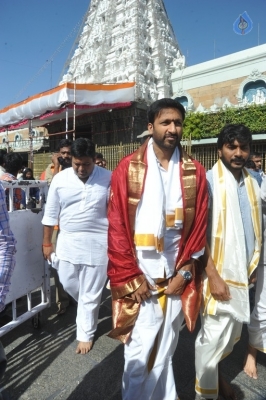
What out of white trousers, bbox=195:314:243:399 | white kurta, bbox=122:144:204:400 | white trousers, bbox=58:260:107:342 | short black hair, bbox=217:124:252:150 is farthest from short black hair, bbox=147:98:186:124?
white trousers, bbox=58:260:107:342

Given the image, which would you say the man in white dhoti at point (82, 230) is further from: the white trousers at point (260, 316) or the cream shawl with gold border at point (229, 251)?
the white trousers at point (260, 316)

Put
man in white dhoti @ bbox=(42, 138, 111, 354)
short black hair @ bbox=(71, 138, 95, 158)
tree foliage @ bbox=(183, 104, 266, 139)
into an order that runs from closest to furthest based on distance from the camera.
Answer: short black hair @ bbox=(71, 138, 95, 158) < man in white dhoti @ bbox=(42, 138, 111, 354) < tree foliage @ bbox=(183, 104, 266, 139)

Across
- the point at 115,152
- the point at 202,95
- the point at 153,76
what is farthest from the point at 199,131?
the point at 153,76

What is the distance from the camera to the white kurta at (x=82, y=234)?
8.64 ft

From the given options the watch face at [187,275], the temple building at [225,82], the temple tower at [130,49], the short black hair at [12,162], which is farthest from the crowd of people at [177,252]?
the temple tower at [130,49]

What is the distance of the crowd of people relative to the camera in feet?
5.77

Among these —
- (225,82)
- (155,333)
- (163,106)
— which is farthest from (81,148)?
(225,82)

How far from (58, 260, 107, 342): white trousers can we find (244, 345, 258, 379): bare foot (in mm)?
1250

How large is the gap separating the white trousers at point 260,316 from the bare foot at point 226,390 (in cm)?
37

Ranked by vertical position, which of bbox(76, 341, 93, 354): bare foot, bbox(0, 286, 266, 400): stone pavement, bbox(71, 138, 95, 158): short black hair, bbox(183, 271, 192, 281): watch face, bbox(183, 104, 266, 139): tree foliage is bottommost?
bbox(0, 286, 266, 400): stone pavement

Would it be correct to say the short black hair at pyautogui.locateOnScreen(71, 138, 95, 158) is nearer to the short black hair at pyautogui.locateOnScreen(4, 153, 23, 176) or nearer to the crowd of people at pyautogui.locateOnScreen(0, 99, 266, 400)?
the crowd of people at pyautogui.locateOnScreen(0, 99, 266, 400)

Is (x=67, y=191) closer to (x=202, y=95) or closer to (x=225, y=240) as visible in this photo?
(x=225, y=240)

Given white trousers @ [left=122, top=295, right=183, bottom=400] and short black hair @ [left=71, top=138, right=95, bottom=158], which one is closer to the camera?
white trousers @ [left=122, top=295, right=183, bottom=400]

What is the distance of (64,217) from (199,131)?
302 inches
